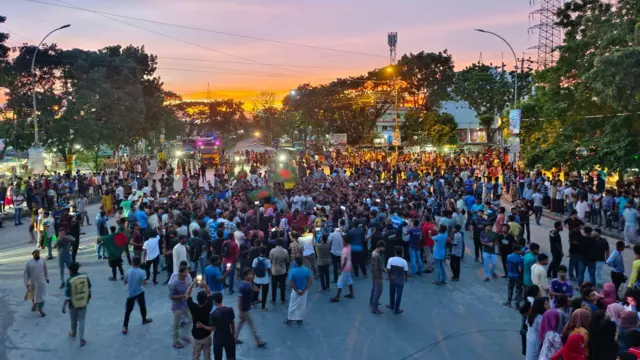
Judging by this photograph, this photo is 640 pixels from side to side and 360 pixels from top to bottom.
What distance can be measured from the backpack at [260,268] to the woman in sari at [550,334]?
495 centimetres

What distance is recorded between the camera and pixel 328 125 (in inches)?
2413

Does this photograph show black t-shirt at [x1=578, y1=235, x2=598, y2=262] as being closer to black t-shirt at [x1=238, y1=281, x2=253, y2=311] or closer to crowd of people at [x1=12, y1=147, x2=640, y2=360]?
crowd of people at [x1=12, y1=147, x2=640, y2=360]

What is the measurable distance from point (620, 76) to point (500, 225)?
1048 cm

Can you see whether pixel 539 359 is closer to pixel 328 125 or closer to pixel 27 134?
pixel 27 134

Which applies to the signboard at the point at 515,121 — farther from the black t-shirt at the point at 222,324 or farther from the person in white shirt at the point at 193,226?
the black t-shirt at the point at 222,324

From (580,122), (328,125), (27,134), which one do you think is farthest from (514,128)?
(328,125)

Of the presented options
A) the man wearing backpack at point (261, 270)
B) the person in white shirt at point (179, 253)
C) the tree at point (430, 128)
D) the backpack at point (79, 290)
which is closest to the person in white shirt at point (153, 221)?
the person in white shirt at point (179, 253)

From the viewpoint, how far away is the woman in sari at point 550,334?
236 inches

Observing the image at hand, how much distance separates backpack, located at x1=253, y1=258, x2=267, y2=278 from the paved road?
81 cm

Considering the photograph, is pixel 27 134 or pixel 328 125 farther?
pixel 328 125

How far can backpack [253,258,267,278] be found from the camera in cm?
925

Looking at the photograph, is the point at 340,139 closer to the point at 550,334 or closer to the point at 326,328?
the point at 326,328

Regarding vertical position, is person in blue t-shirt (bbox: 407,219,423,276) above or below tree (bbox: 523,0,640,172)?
below

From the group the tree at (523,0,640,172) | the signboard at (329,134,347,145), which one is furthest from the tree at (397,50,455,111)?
the tree at (523,0,640,172)
